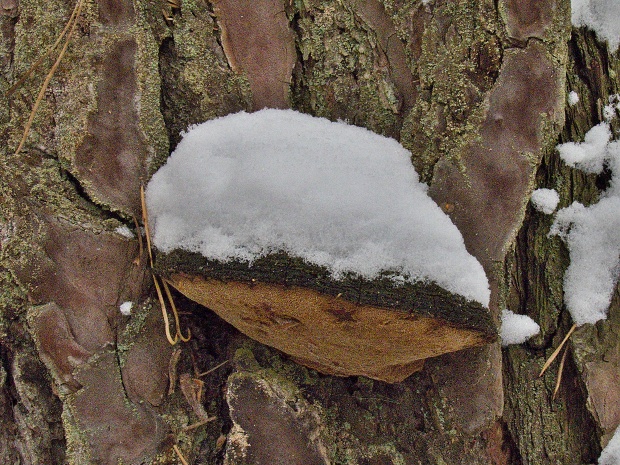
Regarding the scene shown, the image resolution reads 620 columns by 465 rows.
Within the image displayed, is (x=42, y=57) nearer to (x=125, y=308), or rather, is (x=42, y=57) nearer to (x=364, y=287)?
(x=125, y=308)

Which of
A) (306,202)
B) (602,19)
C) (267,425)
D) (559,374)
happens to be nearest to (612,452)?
(559,374)

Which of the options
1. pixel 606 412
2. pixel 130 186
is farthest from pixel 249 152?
pixel 606 412

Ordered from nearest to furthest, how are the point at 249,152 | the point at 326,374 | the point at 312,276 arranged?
the point at 312,276, the point at 249,152, the point at 326,374

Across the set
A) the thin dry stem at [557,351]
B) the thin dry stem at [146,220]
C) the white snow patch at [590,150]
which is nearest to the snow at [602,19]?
the white snow patch at [590,150]

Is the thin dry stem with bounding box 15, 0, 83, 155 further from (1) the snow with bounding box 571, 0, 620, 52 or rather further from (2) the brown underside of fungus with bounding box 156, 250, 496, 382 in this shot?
(1) the snow with bounding box 571, 0, 620, 52

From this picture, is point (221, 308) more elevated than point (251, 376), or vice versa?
point (221, 308)

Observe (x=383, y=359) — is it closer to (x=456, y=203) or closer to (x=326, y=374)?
(x=326, y=374)
